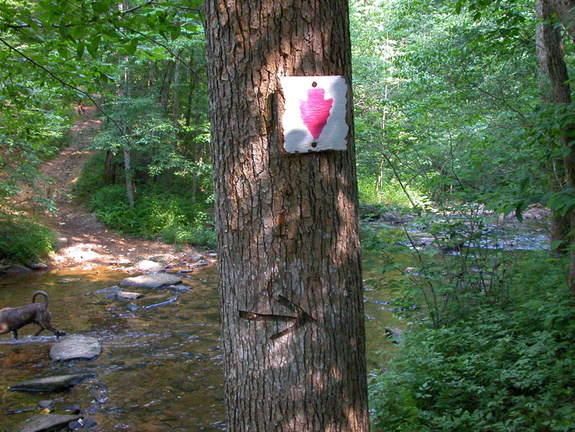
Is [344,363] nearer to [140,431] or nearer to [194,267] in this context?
[140,431]

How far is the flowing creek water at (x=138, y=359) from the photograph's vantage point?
5758mm

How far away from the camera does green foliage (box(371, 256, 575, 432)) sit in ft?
11.3

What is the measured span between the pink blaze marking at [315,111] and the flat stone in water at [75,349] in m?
6.93

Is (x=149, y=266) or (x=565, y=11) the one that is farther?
(x=149, y=266)

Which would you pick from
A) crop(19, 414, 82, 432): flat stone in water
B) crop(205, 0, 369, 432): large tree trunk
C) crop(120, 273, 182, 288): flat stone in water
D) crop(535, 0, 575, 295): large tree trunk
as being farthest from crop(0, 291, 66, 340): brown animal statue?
crop(535, 0, 575, 295): large tree trunk

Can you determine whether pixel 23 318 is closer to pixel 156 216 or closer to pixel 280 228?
pixel 280 228

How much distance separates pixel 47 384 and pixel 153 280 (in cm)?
565

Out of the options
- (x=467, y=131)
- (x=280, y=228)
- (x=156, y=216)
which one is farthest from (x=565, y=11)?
(x=156, y=216)

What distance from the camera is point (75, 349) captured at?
7.57 m

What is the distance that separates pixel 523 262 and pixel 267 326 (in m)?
5.57

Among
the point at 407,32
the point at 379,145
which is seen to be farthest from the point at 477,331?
the point at 407,32

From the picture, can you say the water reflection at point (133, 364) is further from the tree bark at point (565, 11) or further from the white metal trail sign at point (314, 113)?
the tree bark at point (565, 11)

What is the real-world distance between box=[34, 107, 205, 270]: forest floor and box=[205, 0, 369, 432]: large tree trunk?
517 inches

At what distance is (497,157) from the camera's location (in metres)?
5.78
